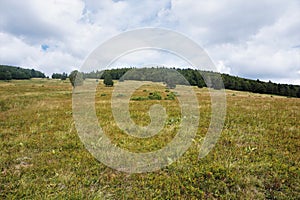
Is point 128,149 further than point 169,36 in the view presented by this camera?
No

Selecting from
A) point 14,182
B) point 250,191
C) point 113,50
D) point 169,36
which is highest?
point 169,36

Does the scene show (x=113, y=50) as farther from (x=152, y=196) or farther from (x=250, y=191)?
(x=250, y=191)

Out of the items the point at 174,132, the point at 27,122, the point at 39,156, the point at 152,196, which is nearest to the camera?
the point at 152,196

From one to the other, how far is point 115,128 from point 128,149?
2743 mm

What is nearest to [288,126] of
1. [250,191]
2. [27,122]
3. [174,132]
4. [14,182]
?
[174,132]

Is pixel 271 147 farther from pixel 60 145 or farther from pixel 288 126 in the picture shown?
pixel 60 145

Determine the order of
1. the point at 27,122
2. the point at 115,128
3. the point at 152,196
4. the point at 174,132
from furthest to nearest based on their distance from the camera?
the point at 27,122 → the point at 115,128 → the point at 174,132 → the point at 152,196

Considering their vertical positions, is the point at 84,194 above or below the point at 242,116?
below

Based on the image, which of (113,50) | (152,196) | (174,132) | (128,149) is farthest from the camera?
(174,132)

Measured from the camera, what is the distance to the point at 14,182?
5305mm

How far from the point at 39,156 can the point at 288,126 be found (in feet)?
35.8

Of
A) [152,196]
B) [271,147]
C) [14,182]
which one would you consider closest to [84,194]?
[152,196]

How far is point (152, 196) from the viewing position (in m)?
4.86

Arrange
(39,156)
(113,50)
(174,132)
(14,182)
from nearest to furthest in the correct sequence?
(14,182) < (39,156) < (113,50) < (174,132)
